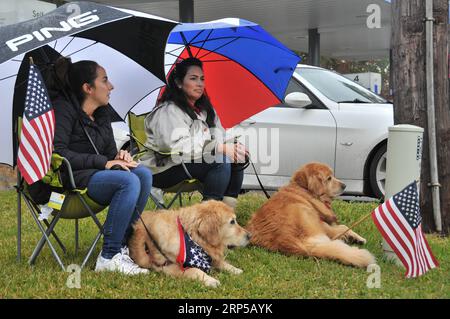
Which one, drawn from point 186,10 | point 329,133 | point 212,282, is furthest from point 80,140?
point 186,10

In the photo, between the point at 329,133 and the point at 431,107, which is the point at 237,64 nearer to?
the point at 431,107

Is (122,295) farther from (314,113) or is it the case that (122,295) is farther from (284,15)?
(284,15)

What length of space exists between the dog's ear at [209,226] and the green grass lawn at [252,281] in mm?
300

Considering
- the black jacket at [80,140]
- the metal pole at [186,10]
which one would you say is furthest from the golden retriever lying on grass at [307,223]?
the metal pole at [186,10]

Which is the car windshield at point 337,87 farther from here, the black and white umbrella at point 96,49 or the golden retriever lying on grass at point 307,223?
the black and white umbrella at point 96,49

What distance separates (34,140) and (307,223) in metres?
2.28

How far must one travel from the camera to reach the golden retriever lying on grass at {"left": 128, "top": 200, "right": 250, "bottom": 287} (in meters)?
4.17

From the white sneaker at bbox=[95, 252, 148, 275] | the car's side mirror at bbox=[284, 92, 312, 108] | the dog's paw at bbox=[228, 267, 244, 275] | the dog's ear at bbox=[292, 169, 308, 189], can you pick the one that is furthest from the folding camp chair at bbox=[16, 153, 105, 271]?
the car's side mirror at bbox=[284, 92, 312, 108]

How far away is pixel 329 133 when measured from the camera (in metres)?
7.59

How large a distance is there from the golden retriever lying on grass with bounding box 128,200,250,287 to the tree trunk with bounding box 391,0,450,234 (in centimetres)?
224

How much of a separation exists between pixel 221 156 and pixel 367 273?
65.6 inches

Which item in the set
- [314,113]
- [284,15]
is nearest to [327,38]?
[284,15]

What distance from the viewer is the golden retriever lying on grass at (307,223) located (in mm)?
4625
